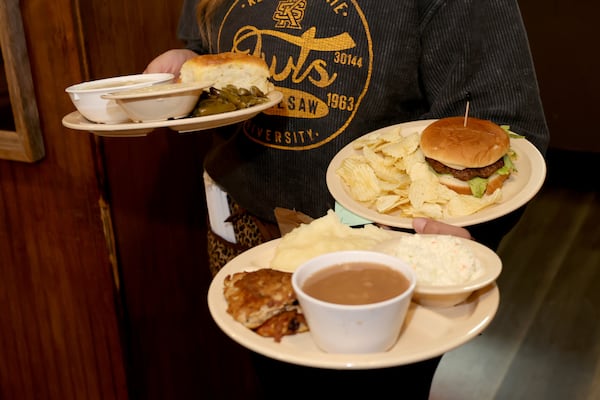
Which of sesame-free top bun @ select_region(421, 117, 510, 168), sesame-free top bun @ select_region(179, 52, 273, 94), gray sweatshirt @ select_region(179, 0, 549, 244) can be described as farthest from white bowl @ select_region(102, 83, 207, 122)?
sesame-free top bun @ select_region(421, 117, 510, 168)

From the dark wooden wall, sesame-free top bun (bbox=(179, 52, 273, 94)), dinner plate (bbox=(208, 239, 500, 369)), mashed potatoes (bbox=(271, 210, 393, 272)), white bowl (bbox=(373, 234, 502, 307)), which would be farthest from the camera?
the dark wooden wall

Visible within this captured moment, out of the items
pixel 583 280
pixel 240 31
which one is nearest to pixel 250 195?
pixel 240 31

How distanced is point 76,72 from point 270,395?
1289 mm

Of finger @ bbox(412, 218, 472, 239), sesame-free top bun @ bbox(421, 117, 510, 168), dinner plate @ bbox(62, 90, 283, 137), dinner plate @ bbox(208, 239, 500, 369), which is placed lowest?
dinner plate @ bbox(208, 239, 500, 369)

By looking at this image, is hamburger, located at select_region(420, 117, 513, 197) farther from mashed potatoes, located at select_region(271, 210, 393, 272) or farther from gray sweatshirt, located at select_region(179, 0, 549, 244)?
mashed potatoes, located at select_region(271, 210, 393, 272)

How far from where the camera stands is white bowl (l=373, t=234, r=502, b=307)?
1.06 meters

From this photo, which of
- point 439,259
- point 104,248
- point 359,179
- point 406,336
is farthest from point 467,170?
point 104,248

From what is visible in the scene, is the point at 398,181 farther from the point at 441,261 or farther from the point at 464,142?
the point at 441,261

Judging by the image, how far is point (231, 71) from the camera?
166cm

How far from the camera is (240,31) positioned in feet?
5.83

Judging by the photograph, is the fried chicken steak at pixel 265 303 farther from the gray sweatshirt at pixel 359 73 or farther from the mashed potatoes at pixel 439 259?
the gray sweatshirt at pixel 359 73

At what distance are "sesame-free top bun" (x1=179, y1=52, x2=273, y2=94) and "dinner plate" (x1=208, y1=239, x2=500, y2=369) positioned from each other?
62cm

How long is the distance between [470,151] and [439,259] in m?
0.50

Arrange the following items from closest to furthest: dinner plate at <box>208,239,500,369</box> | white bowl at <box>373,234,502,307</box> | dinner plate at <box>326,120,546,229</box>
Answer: dinner plate at <box>208,239,500,369</box> → white bowl at <box>373,234,502,307</box> → dinner plate at <box>326,120,546,229</box>
